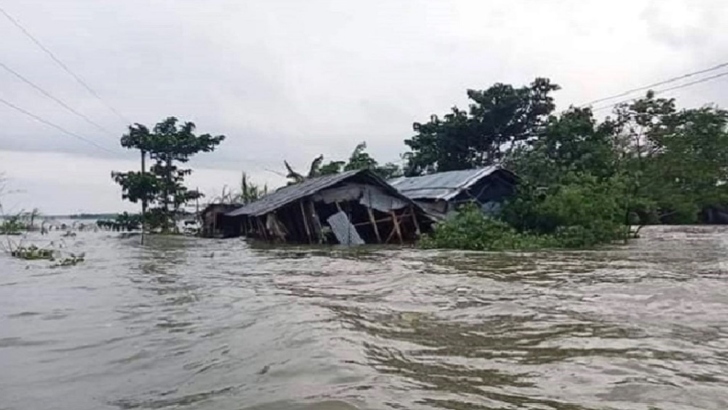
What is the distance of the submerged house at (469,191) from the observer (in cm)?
Result: 2416

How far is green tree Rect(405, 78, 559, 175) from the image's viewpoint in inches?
1337

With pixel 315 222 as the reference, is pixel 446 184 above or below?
above

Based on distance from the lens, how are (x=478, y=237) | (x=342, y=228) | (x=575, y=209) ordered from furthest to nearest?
(x=342, y=228) → (x=575, y=209) → (x=478, y=237)

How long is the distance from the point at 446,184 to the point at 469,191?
1032 mm

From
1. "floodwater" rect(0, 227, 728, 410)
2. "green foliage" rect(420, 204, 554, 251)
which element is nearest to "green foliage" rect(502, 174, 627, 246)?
"green foliage" rect(420, 204, 554, 251)

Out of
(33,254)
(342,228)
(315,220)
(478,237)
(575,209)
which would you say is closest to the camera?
(33,254)

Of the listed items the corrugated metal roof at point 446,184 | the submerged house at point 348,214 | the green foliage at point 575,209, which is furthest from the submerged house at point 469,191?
the green foliage at point 575,209

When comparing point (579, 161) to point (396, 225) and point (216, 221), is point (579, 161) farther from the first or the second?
point (216, 221)

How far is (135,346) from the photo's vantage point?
594 centimetres

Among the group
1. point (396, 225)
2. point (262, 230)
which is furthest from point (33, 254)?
point (396, 225)

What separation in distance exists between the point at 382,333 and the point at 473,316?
55.0 inches

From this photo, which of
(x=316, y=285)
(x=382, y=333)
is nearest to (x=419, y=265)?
(x=316, y=285)

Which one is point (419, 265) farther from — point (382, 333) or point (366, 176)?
point (366, 176)

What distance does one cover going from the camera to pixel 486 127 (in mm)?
34719
